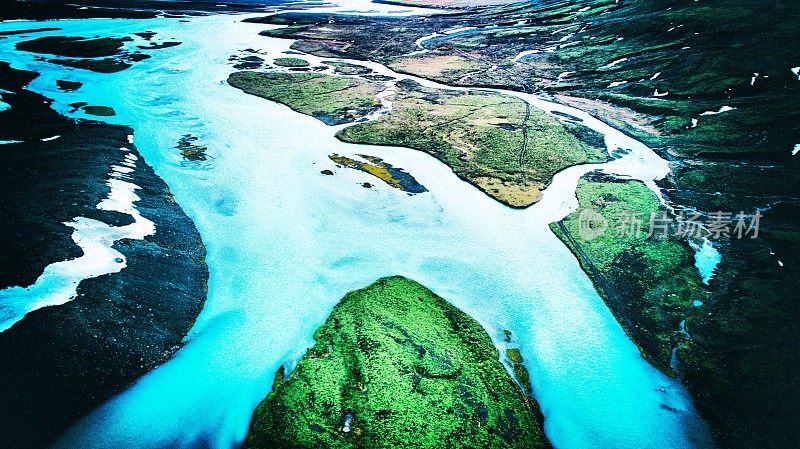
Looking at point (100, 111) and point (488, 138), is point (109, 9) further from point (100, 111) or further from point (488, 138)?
point (488, 138)

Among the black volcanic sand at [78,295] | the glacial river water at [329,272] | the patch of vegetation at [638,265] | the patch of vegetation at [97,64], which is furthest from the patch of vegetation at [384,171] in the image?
the patch of vegetation at [97,64]

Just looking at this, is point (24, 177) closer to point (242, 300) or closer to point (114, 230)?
point (114, 230)

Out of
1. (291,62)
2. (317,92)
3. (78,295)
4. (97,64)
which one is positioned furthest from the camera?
(291,62)

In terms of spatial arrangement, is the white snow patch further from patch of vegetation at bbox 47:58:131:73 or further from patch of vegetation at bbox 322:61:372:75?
patch of vegetation at bbox 47:58:131:73

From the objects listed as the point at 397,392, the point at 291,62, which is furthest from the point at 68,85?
the point at 397,392

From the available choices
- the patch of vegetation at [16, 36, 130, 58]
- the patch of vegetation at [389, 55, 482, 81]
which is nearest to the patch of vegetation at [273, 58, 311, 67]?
the patch of vegetation at [389, 55, 482, 81]

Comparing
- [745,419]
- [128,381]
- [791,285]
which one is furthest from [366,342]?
[791,285]

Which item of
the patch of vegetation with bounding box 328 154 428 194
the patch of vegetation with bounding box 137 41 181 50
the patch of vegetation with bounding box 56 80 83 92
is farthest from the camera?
the patch of vegetation with bounding box 137 41 181 50
